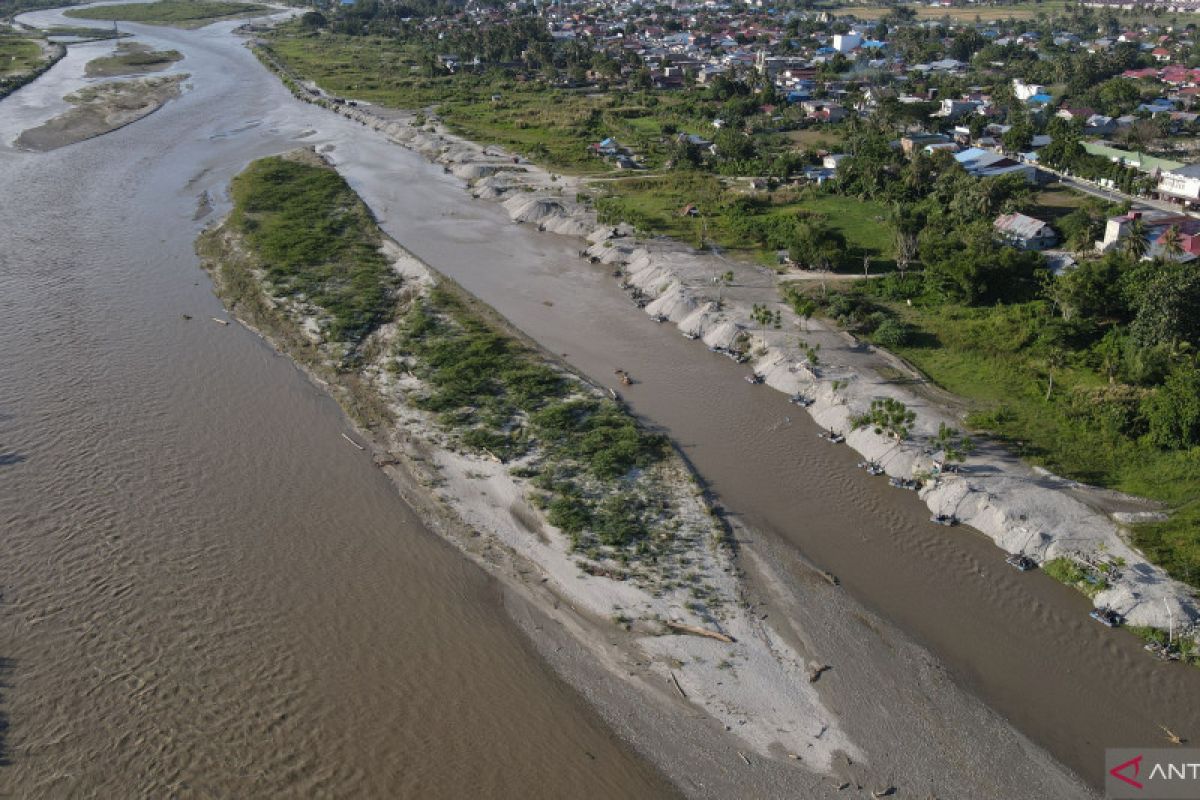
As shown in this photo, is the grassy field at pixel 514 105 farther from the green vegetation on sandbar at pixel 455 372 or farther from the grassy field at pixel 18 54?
the grassy field at pixel 18 54

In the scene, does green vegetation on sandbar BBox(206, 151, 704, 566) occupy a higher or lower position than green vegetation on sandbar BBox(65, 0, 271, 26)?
lower

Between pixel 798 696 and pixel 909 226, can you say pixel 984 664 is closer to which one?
pixel 798 696

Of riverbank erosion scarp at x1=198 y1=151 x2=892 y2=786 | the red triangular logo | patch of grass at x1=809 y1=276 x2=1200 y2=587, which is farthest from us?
patch of grass at x1=809 y1=276 x2=1200 y2=587

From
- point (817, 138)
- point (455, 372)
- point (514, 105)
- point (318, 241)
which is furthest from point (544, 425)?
point (514, 105)

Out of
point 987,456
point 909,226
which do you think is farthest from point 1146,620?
point 909,226

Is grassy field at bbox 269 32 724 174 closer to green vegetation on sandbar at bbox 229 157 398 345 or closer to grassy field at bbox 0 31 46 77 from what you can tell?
green vegetation on sandbar at bbox 229 157 398 345

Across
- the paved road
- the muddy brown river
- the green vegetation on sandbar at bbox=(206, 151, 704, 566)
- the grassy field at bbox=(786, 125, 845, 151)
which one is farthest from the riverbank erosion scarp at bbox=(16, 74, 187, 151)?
the paved road

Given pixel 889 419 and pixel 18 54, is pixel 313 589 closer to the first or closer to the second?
pixel 889 419
